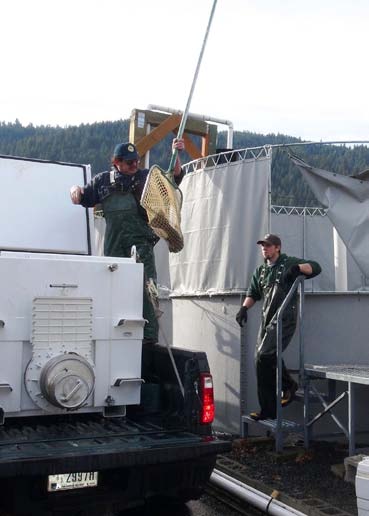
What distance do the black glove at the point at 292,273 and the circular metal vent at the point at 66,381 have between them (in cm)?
275

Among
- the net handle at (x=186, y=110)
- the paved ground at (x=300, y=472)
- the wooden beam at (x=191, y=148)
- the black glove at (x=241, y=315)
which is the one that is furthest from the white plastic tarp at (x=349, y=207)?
the wooden beam at (x=191, y=148)

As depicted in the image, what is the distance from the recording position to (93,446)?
4348 mm

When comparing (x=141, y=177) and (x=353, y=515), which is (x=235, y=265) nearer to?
(x=141, y=177)

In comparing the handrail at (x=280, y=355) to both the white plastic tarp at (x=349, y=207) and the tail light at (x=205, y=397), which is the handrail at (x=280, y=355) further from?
the tail light at (x=205, y=397)

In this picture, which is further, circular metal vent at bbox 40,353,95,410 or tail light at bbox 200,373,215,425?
tail light at bbox 200,373,215,425

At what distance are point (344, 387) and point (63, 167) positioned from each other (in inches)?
144

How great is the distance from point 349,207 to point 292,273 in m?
1.20

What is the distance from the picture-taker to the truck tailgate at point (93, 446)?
4.04 metres

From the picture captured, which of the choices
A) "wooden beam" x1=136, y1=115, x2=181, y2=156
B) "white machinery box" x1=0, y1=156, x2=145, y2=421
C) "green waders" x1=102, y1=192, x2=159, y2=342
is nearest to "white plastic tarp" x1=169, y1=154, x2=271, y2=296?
"green waders" x1=102, y1=192, x2=159, y2=342

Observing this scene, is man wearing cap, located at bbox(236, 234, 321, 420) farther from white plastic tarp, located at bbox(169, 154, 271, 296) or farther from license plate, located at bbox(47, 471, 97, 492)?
license plate, located at bbox(47, 471, 97, 492)

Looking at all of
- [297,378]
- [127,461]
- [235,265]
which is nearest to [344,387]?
[297,378]

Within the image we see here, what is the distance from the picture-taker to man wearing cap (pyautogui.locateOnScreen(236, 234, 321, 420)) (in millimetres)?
6812

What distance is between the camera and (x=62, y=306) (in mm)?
4750

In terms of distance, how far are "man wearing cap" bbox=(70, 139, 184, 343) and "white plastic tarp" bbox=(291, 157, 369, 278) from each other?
2.15 m
